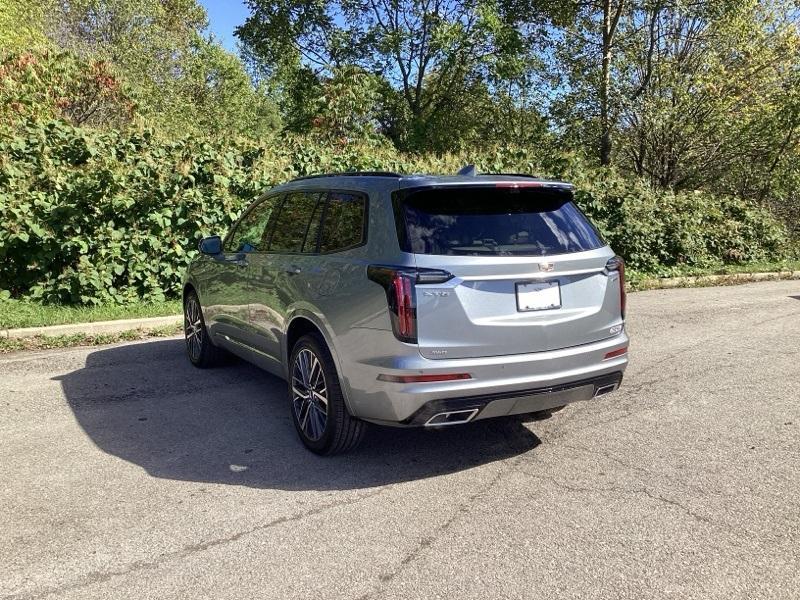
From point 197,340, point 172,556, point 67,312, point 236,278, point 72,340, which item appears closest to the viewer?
point 172,556

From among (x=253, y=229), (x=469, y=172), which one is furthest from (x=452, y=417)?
(x=253, y=229)

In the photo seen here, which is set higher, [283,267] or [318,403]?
[283,267]

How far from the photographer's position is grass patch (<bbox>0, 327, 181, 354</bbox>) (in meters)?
7.73

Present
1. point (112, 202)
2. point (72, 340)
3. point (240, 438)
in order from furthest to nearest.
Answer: point (112, 202) < point (72, 340) < point (240, 438)

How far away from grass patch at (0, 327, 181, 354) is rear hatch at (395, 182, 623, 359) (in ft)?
17.5

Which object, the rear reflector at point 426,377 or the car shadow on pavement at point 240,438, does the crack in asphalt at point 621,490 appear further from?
the rear reflector at point 426,377

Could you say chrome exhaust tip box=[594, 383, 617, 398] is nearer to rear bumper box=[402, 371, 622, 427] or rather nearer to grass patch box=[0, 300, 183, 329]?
rear bumper box=[402, 371, 622, 427]

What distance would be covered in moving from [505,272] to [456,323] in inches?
16.2

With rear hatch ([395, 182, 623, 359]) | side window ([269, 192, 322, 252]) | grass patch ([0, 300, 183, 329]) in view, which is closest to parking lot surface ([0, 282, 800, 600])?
rear hatch ([395, 182, 623, 359])

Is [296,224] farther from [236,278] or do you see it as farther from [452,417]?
[452,417]

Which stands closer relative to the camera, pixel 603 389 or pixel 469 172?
pixel 603 389

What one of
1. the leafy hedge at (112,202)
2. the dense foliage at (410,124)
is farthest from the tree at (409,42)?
the leafy hedge at (112,202)

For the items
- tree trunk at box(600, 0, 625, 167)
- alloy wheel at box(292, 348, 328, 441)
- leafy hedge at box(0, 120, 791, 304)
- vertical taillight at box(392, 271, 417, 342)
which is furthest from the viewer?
tree trunk at box(600, 0, 625, 167)

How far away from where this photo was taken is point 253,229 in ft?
19.0
